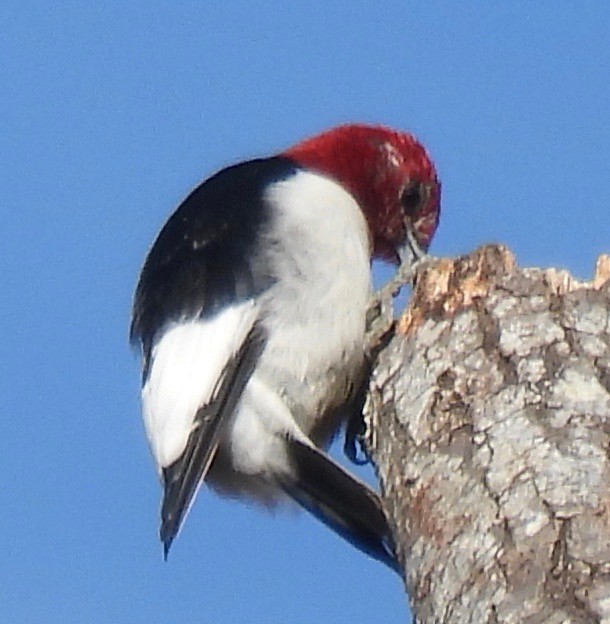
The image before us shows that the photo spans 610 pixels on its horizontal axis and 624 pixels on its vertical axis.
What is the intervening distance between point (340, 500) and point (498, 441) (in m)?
1.13

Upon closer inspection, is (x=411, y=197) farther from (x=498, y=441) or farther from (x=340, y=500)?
(x=498, y=441)

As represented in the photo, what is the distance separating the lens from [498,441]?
275 centimetres

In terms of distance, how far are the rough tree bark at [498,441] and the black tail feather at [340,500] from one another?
36 cm

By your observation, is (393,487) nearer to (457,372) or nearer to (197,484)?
(457,372)

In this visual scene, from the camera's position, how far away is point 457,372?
2.99 meters

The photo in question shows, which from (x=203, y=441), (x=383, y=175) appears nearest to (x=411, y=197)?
(x=383, y=175)

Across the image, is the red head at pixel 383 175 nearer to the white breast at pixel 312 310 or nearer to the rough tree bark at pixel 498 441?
the white breast at pixel 312 310

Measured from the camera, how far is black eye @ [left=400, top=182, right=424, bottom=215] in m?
4.75

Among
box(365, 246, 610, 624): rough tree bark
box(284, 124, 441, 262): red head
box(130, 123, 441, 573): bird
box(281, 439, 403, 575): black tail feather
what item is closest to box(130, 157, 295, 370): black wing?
box(130, 123, 441, 573): bird

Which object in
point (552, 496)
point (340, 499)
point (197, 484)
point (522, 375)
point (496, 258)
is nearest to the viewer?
point (552, 496)

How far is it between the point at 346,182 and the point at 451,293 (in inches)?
58.7

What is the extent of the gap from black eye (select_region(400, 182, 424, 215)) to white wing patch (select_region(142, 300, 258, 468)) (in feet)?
3.49

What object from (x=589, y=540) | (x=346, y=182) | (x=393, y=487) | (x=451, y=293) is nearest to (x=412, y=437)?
(x=393, y=487)

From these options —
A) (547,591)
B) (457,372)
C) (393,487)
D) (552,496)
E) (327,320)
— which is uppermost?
(327,320)
